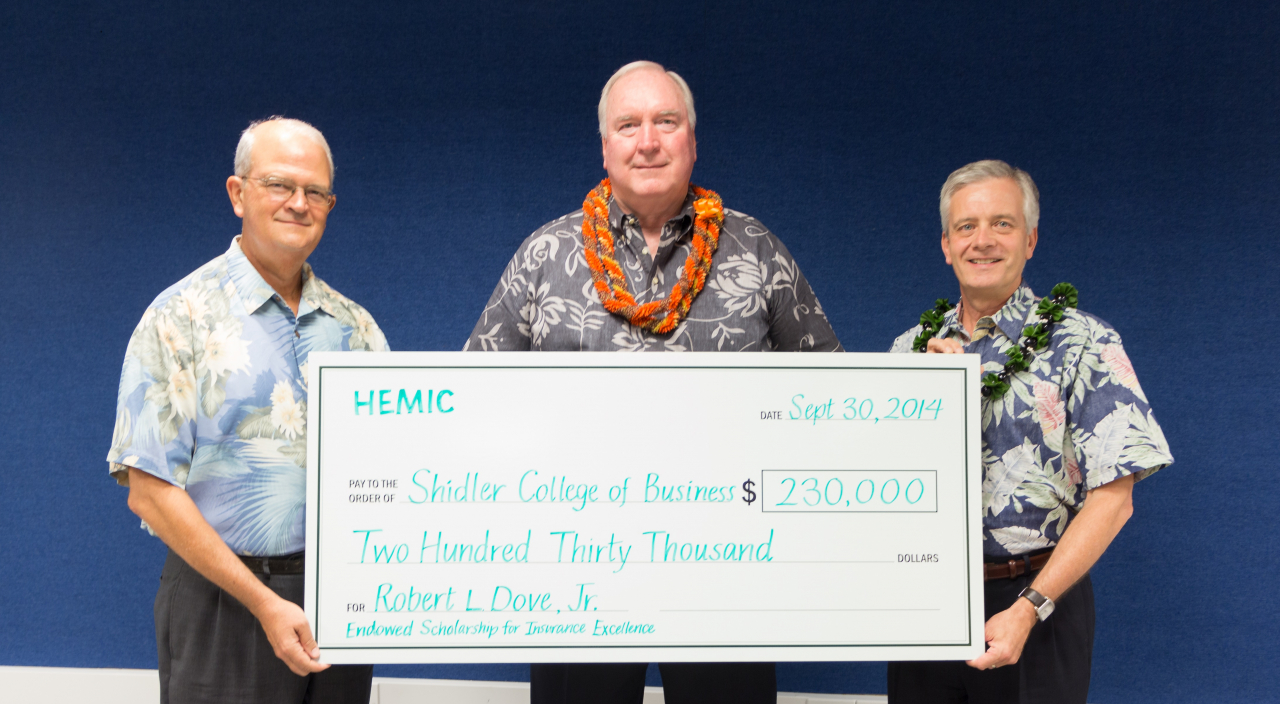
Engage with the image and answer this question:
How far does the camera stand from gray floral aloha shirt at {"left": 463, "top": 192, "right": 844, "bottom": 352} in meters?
1.40

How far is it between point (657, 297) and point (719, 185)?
1.03 m

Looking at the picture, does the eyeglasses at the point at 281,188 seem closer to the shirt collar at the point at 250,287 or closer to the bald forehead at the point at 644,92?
the shirt collar at the point at 250,287

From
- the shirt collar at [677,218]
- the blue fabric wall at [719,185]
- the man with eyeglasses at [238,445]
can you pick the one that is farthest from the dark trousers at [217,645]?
the blue fabric wall at [719,185]

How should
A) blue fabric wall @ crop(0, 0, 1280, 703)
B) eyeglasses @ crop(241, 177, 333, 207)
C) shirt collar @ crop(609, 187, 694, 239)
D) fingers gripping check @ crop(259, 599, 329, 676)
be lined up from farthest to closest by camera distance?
1. blue fabric wall @ crop(0, 0, 1280, 703)
2. shirt collar @ crop(609, 187, 694, 239)
3. eyeglasses @ crop(241, 177, 333, 207)
4. fingers gripping check @ crop(259, 599, 329, 676)

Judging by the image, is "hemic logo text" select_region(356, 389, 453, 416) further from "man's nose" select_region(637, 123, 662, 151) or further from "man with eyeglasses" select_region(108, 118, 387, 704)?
"man's nose" select_region(637, 123, 662, 151)

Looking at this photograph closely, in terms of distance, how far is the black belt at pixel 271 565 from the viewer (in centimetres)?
130

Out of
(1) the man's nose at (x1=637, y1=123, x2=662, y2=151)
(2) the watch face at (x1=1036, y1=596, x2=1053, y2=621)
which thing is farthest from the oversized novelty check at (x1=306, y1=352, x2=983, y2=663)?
(1) the man's nose at (x1=637, y1=123, x2=662, y2=151)

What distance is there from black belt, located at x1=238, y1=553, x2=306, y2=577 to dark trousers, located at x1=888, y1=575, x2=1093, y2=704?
1277 mm

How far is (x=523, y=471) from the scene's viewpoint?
50.0 inches

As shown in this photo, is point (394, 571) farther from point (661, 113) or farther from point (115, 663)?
point (115, 663)

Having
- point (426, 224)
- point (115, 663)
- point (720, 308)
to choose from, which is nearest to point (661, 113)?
point (720, 308)

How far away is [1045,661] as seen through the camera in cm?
135

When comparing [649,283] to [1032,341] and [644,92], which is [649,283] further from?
[1032,341]

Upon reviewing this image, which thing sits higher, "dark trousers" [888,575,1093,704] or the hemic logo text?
the hemic logo text
